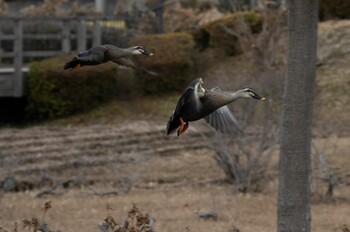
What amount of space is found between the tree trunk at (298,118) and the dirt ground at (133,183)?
1.62m

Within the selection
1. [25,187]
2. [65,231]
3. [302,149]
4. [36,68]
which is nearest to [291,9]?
[302,149]

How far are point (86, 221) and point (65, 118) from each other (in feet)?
31.8

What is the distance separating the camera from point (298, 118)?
727cm

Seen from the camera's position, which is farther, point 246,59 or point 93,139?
point 246,59

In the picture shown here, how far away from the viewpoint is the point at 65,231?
9828 millimetres

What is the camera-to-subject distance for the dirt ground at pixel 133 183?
10664 mm

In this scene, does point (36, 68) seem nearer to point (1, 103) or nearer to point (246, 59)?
point (1, 103)

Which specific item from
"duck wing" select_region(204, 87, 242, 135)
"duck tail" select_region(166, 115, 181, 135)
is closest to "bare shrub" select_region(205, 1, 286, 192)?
"duck wing" select_region(204, 87, 242, 135)

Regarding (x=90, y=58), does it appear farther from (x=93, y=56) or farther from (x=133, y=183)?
(x=133, y=183)

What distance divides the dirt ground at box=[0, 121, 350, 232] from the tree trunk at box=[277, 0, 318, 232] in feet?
5.32

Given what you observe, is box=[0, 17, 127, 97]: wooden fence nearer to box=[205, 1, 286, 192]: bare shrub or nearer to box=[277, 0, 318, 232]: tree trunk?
box=[205, 1, 286, 192]: bare shrub

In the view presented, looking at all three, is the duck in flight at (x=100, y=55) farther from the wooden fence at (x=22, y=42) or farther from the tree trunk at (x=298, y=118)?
the wooden fence at (x=22, y=42)

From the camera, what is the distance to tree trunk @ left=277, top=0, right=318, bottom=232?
23.6 ft

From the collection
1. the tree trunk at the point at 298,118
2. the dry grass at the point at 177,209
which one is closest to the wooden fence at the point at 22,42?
the dry grass at the point at 177,209
